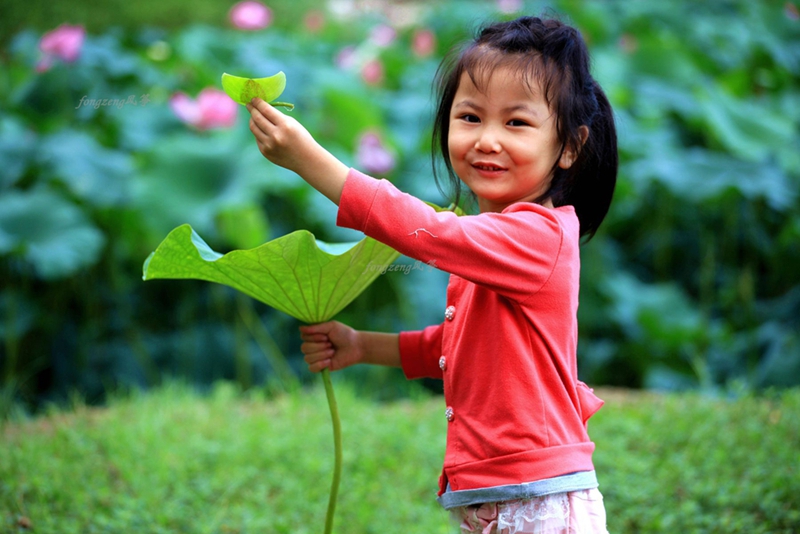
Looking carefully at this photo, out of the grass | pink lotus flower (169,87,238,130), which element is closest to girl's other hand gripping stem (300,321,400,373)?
the grass

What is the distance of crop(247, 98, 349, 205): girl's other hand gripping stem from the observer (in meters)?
1.08

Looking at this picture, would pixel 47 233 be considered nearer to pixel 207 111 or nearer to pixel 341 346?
pixel 207 111

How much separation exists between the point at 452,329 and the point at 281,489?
115 cm

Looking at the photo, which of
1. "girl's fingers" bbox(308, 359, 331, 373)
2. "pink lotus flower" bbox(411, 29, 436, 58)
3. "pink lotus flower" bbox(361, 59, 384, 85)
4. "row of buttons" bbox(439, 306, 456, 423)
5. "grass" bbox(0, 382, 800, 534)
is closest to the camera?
"row of buttons" bbox(439, 306, 456, 423)

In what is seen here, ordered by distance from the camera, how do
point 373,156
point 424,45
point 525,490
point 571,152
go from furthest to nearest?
point 424,45, point 373,156, point 571,152, point 525,490

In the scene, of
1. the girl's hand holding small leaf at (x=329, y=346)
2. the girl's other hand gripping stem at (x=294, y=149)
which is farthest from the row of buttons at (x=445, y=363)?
the girl's other hand gripping stem at (x=294, y=149)

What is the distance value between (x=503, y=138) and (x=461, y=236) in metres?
0.20

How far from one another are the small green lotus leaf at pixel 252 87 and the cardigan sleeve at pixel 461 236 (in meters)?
0.16

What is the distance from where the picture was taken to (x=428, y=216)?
1.12 metres

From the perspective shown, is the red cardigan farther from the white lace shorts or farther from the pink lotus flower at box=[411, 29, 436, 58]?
the pink lotus flower at box=[411, 29, 436, 58]

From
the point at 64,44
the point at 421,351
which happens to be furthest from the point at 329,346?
the point at 64,44

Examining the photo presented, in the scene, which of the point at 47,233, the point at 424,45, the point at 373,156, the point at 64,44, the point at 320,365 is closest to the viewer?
the point at 320,365

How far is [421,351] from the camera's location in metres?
1.49

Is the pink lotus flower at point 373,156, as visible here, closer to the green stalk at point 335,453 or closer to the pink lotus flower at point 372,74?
the pink lotus flower at point 372,74
